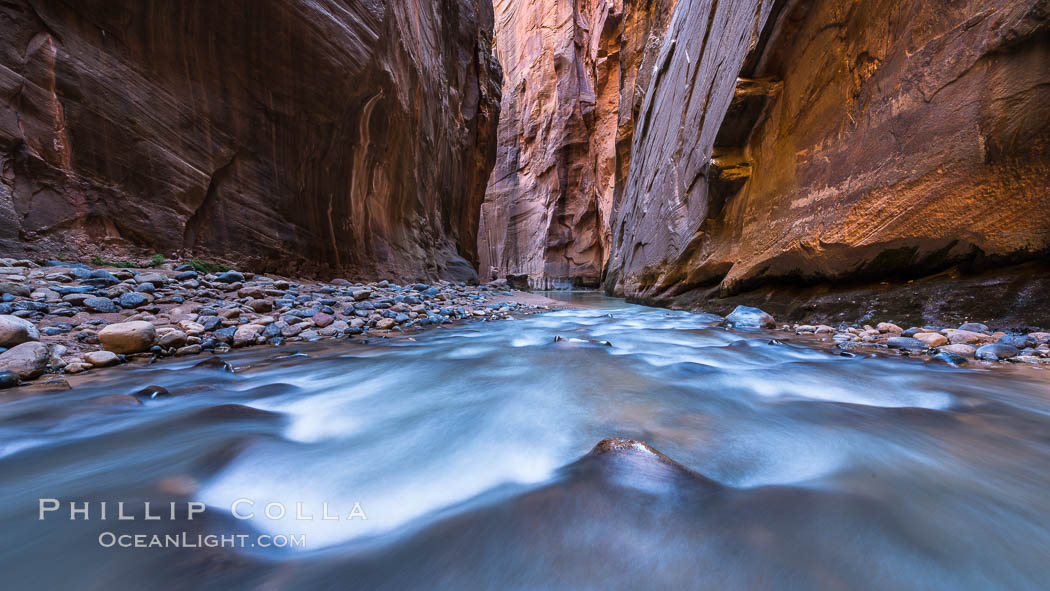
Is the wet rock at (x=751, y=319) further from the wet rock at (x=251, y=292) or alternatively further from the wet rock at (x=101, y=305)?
the wet rock at (x=101, y=305)

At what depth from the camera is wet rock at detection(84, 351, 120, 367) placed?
203 cm

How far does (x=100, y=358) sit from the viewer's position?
80.7 inches

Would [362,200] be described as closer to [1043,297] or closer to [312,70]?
[312,70]

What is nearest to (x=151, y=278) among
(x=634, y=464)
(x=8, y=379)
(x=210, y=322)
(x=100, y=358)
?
(x=210, y=322)

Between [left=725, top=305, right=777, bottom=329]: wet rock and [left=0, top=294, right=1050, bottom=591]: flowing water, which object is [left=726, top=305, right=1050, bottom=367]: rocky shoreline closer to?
[left=0, top=294, right=1050, bottom=591]: flowing water

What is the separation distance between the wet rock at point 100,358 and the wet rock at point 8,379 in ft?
1.10

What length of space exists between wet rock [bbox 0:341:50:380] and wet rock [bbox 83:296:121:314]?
3.21ft

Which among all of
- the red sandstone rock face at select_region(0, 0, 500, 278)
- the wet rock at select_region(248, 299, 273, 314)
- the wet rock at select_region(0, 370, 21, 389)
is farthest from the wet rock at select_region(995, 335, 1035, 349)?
the red sandstone rock face at select_region(0, 0, 500, 278)


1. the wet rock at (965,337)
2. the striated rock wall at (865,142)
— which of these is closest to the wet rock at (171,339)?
the wet rock at (965,337)

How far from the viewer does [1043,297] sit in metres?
2.27

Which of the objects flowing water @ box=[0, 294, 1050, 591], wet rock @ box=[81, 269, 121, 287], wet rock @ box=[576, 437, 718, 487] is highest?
wet rock @ box=[81, 269, 121, 287]

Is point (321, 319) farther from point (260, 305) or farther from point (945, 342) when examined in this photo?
point (945, 342)

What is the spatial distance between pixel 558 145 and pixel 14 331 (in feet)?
81.1

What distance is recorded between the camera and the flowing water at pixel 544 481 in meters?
0.63
